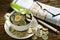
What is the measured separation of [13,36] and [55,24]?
0.66 feet

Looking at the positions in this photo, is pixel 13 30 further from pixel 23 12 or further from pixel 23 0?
pixel 23 0

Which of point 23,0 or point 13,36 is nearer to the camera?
point 13,36

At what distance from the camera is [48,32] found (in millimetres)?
794

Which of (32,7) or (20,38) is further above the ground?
(32,7)

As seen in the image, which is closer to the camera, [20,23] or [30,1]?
[20,23]

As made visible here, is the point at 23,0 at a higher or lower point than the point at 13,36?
higher

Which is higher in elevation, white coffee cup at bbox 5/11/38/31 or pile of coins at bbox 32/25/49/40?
white coffee cup at bbox 5/11/38/31

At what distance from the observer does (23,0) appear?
897 mm

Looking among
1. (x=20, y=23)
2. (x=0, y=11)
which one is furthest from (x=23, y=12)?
(x=0, y=11)

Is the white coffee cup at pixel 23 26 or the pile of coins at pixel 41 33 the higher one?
the white coffee cup at pixel 23 26

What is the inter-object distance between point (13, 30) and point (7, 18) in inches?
2.5

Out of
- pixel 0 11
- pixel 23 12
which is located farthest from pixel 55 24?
pixel 0 11

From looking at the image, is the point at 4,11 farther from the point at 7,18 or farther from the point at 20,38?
the point at 20,38

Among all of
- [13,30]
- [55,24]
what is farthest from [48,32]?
[13,30]
